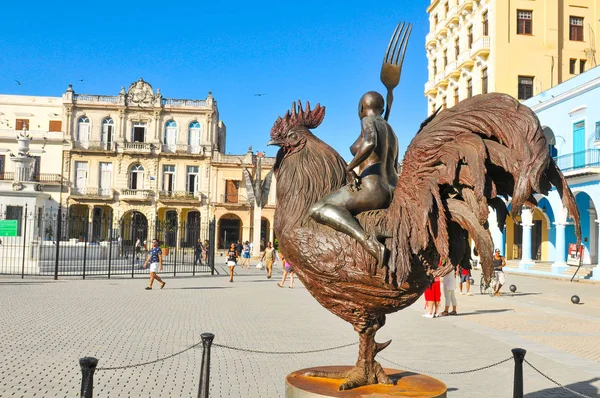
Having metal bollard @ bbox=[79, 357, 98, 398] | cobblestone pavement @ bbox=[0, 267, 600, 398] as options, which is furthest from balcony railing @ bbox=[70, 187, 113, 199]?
metal bollard @ bbox=[79, 357, 98, 398]

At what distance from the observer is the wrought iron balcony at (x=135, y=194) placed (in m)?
47.9

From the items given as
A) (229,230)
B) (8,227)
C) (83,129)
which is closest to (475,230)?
(8,227)

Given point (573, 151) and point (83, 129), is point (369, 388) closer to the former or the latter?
point (573, 151)

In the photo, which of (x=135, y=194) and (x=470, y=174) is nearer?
(x=470, y=174)

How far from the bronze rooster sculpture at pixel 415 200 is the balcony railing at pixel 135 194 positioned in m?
45.3

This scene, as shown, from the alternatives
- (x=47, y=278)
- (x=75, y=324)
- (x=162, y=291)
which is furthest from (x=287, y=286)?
(x=75, y=324)

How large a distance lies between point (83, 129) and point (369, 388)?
48.8 meters

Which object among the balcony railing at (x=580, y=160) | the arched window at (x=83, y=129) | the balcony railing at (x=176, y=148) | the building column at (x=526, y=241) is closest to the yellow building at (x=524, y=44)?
the balcony railing at (x=580, y=160)

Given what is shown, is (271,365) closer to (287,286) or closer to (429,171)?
(429,171)

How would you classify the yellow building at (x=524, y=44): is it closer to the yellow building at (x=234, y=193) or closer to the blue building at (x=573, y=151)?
the blue building at (x=573, y=151)

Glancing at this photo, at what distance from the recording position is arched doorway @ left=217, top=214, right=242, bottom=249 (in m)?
50.6

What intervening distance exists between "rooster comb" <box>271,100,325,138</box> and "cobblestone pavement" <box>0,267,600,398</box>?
A: 3.29 m

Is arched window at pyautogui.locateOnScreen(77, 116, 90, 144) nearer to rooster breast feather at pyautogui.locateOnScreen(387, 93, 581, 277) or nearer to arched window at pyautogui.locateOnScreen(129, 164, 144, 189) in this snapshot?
arched window at pyautogui.locateOnScreen(129, 164, 144, 189)

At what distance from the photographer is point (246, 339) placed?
9609 millimetres
